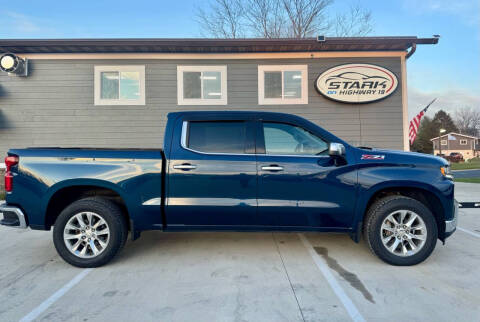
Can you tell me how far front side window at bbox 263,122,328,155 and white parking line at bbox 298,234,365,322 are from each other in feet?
4.51

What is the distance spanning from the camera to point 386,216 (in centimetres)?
326

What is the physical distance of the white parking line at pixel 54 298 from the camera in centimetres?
237

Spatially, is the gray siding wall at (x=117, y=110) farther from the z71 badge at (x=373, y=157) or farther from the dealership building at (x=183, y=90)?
the z71 badge at (x=373, y=157)

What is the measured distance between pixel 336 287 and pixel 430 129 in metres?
67.4

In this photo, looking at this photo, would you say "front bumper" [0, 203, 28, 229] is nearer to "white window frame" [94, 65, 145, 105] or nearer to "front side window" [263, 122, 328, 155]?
"front side window" [263, 122, 328, 155]

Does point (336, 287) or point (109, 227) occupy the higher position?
point (109, 227)

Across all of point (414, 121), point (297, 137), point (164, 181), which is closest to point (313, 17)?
point (414, 121)

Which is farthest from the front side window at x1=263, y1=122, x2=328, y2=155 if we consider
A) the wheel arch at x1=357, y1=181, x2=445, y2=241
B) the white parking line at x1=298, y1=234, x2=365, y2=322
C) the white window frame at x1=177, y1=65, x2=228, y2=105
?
the white window frame at x1=177, y1=65, x2=228, y2=105

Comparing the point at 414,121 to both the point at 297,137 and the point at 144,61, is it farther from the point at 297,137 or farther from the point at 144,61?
the point at 144,61

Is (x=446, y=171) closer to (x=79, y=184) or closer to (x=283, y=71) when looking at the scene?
(x=79, y=184)

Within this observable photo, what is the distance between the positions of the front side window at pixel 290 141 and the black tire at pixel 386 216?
966mm

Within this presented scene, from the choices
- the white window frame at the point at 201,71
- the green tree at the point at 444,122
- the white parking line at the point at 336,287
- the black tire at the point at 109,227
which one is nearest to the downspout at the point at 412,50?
the white window frame at the point at 201,71

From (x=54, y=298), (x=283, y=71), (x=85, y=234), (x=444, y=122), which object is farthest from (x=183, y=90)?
(x=444, y=122)

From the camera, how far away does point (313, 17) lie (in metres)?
14.5
